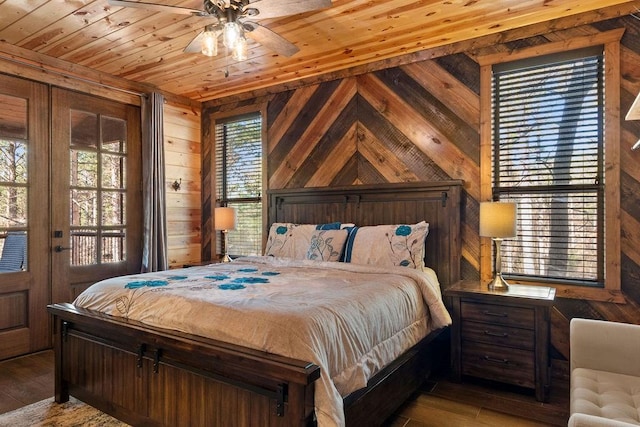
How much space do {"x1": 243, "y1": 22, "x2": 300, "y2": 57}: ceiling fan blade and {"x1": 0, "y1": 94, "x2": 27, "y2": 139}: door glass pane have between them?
2.38m

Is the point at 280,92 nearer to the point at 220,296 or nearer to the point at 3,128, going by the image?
the point at 3,128

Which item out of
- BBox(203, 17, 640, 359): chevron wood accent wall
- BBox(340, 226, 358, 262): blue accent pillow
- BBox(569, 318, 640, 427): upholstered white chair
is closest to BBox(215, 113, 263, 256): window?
BBox(203, 17, 640, 359): chevron wood accent wall

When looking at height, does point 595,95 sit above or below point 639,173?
above

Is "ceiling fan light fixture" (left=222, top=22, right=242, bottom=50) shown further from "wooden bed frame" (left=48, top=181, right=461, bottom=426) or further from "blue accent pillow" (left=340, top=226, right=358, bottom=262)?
"blue accent pillow" (left=340, top=226, right=358, bottom=262)

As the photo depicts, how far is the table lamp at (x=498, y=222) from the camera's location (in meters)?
2.83

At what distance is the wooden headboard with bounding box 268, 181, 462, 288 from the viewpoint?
336 cm

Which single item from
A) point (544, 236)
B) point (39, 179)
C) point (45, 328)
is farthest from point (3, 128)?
point (544, 236)

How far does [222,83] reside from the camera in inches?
178

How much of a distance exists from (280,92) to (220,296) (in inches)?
118

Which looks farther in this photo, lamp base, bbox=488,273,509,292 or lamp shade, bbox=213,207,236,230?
lamp shade, bbox=213,207,236,230

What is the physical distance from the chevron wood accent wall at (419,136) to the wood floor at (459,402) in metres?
0.61

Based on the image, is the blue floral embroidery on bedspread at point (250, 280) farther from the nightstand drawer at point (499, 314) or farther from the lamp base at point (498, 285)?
the lamp base at point (498, 285)

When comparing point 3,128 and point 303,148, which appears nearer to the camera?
point 3,128

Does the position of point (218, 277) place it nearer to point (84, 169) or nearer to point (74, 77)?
point (84, 169)
